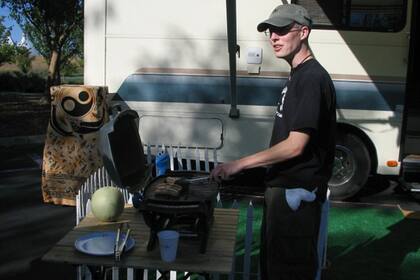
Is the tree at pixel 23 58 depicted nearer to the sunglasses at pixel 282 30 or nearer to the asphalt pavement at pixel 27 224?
the asphalt pavement at pixel 27 224

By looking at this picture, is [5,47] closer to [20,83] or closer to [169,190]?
[20,83]

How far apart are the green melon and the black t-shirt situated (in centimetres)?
75

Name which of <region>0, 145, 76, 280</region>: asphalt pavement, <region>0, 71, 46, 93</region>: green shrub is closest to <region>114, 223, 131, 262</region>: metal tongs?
<region>0, 145, 76, 280</region>: asphalt pavement

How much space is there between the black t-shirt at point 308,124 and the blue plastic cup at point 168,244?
68 centimetres

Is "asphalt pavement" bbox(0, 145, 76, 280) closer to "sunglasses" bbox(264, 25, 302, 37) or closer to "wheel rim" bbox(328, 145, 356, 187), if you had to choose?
"sunglasses" bbox(264, 25, 302, 37)

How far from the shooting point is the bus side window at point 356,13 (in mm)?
5820

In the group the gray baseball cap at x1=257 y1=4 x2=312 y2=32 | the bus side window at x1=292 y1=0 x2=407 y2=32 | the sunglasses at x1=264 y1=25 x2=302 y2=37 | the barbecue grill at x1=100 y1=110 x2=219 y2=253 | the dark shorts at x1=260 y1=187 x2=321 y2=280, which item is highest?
the bus side window at x1=292 y1=0 x2=407 y2=32

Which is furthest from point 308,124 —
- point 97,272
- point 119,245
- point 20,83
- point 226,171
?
point 20,83

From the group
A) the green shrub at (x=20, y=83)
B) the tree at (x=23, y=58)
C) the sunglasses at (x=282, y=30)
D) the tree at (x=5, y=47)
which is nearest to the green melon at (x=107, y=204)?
the sunglasses at (x=282, y=30)

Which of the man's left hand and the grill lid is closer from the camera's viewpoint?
the grill lid

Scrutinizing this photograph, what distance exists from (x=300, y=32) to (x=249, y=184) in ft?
14.3

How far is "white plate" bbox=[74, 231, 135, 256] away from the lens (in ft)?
7.26

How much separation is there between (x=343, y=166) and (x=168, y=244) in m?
4.36

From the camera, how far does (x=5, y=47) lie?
23297 mm
